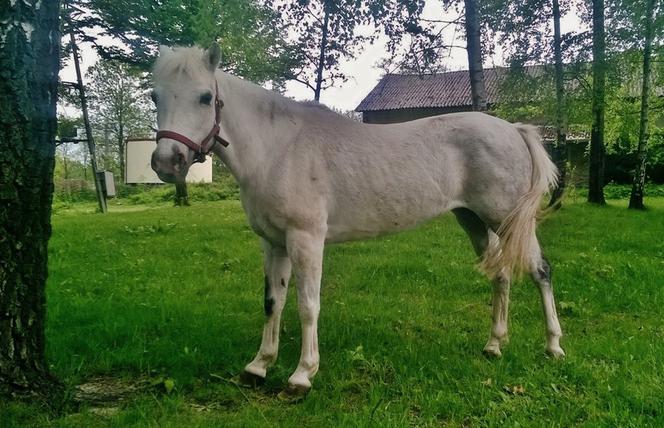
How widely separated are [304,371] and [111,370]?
1411mm

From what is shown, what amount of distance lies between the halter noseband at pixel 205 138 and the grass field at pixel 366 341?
149cm

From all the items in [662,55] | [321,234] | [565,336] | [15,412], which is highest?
[662,55]

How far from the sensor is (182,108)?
9.17 ft

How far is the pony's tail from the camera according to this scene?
366 centimetres

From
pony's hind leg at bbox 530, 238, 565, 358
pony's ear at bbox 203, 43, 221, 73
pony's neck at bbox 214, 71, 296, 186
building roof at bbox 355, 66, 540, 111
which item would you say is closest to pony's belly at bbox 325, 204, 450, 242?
pony's neck at bbox 214, 71, 296, 186

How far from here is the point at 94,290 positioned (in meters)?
5.40

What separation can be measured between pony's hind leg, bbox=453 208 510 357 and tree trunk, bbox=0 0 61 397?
3042 mm

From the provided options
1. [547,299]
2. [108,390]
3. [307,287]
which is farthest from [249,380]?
[547,299]

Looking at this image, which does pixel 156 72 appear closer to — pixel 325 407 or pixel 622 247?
pixel 325 407

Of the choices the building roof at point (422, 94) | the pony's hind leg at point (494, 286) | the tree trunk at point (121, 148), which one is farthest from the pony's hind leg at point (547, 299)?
the tree trunk at point (121, 148)

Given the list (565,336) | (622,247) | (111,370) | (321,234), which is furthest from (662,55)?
(111,370)

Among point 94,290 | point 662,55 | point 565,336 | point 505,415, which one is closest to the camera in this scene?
point 505,415

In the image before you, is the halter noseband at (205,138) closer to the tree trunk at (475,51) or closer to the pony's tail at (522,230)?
the pony's tail at (522,230)

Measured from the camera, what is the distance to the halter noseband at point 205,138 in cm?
271
